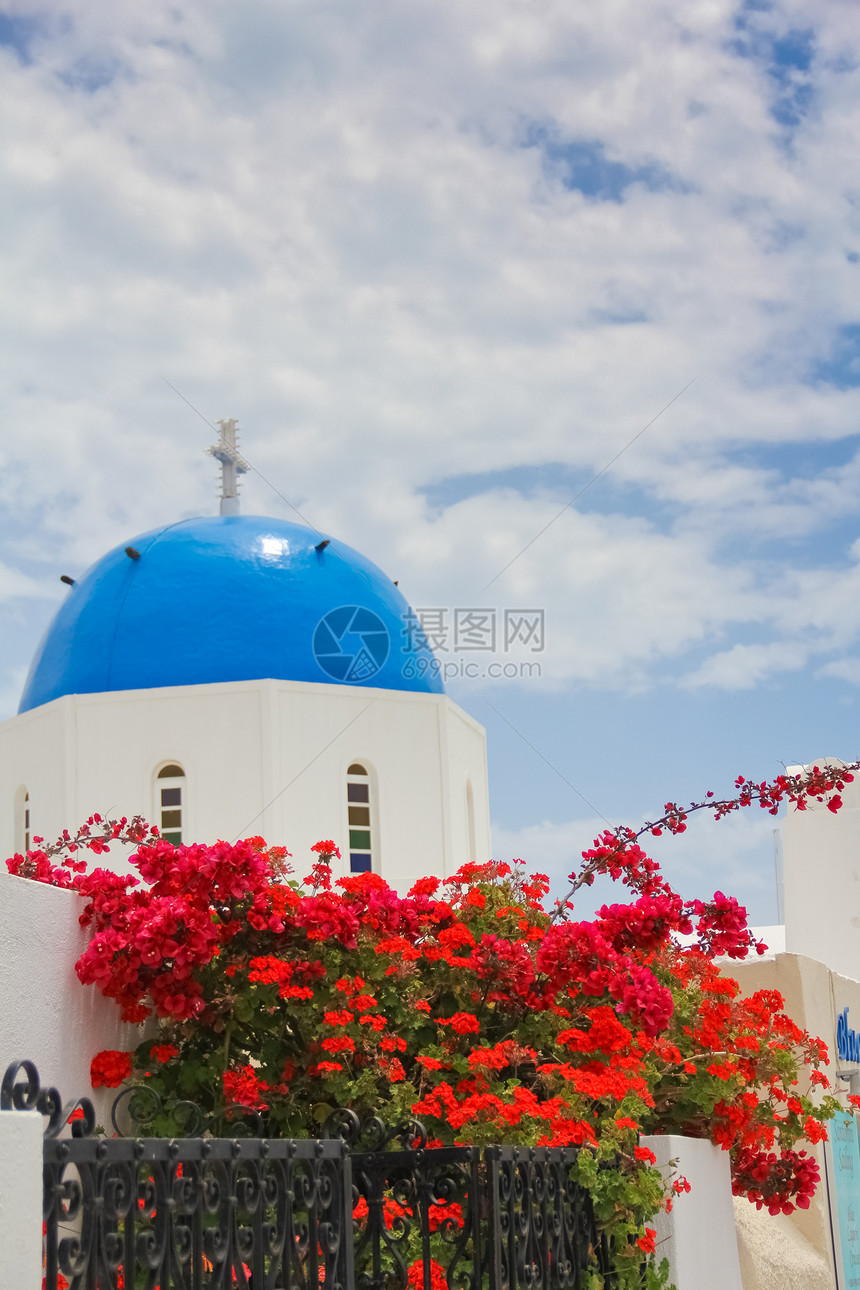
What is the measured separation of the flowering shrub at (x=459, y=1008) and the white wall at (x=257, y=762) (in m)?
6.72

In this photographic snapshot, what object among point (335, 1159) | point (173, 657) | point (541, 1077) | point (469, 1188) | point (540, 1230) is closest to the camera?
point (335, 1159)

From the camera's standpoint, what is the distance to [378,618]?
1424cm

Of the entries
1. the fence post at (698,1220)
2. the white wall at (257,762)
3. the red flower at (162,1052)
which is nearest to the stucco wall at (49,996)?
the red flower at (162,1052)

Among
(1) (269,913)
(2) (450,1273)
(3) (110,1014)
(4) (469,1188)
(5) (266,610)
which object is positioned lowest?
(2) (450,1273)

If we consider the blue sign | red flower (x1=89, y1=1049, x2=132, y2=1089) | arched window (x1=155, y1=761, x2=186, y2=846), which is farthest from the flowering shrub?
arched window (x1=155, y1=761, x2=186, y2=846)

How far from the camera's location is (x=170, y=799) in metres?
13.6

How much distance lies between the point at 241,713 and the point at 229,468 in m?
3.93

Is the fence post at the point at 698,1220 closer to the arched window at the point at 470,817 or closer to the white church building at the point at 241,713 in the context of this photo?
the white church building at the point at 241,713

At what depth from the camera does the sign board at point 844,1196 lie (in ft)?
28.7

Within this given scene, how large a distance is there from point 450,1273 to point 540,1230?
49 cm

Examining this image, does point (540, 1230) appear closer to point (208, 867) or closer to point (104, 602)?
point (208, 867)

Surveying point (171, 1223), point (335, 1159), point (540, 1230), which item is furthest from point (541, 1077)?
point (171, 1223)

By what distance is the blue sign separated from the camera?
32.3 feet

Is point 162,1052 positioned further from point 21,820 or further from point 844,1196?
point 21,820
